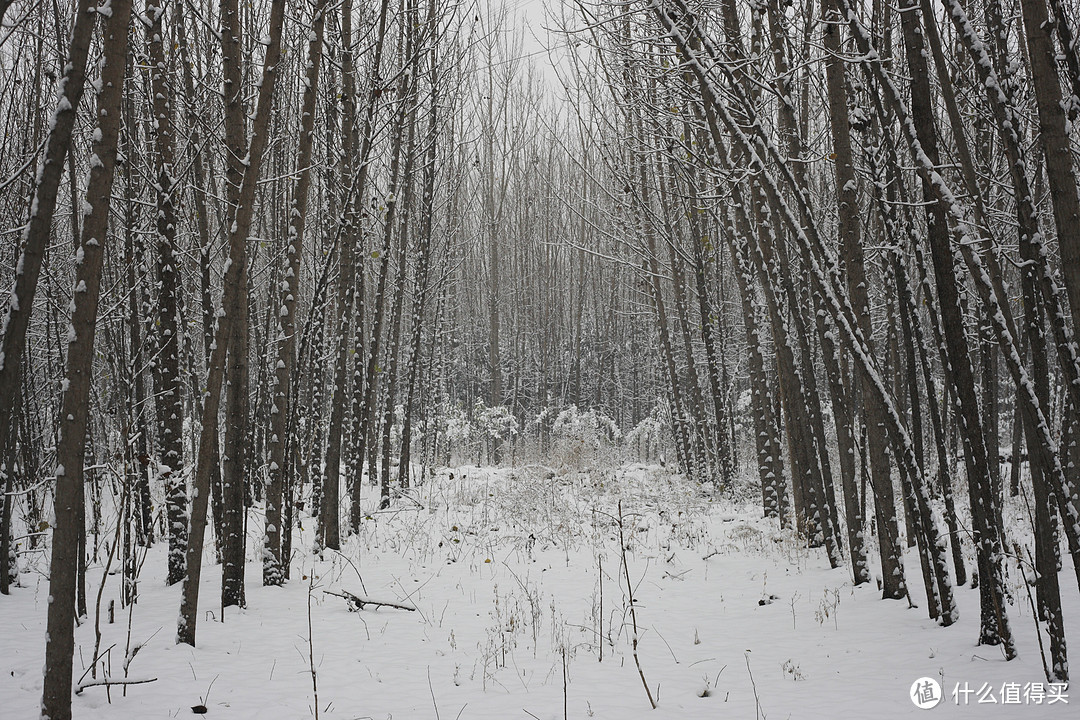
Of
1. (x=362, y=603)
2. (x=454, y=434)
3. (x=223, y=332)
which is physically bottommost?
(x=362, y=603)

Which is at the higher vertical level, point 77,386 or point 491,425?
point 77,386

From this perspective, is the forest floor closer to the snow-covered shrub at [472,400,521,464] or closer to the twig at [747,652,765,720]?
the twig at [747,652,765,720]

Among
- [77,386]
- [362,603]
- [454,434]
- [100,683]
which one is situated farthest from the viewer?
[454,434]

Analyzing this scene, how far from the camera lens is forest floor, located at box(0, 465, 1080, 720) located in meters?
3.25

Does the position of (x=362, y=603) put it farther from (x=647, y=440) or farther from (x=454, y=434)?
(x=647, y=440)

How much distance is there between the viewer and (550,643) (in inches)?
173

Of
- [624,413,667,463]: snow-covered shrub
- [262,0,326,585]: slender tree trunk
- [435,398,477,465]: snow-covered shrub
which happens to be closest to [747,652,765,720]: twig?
[262,0,326,585]: slender tree trunk

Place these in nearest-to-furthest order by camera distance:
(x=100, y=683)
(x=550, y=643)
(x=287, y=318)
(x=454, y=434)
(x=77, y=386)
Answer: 1. (x=77, y=386)
2. (x=100, y=683)
3. (x=550, y=643)
4. (x=287, y=318)
5. (x=454, y=434)

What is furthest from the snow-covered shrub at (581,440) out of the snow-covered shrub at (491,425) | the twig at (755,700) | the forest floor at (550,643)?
the twig at (755,700)

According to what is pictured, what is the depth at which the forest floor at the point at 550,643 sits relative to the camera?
3246 millimetres

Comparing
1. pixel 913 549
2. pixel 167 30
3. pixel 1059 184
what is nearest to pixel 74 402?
pixel 1059 184

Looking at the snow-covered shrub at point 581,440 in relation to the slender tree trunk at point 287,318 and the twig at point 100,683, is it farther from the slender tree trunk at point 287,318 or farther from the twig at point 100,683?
the twig at point 100,683

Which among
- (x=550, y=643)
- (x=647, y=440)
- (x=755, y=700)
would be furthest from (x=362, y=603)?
(x=647, y=440)

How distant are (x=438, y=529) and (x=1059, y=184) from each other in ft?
25.6
